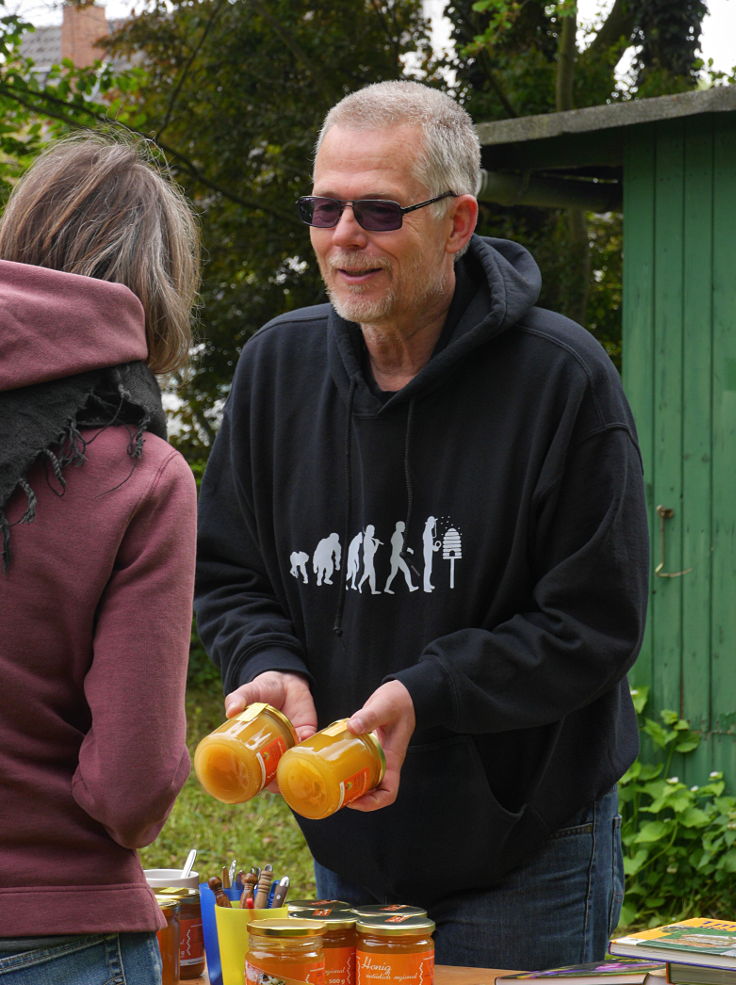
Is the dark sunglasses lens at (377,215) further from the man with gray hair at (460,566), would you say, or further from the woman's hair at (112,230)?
the woman's hair at (112,230)

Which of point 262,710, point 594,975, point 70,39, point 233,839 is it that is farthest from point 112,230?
point 70,39

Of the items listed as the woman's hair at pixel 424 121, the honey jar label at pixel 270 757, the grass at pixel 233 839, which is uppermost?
the woman's hair at pixel 424 121

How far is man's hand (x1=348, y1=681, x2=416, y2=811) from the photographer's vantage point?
1.95 metres

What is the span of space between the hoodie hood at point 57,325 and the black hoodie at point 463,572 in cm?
76

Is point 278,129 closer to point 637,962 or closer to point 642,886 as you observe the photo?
point 642,886

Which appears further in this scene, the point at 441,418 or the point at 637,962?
the point at 441,418

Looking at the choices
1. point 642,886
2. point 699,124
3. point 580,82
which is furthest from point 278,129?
point 642,886

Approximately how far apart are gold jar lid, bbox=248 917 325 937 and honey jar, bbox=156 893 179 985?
0.19m

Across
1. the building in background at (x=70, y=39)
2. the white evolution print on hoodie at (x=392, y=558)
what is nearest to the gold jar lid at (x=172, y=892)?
the white evolution print on hoodie at (x=392, y=558)

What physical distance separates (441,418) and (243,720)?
0.70 metres

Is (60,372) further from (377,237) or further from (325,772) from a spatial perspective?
(377,237)

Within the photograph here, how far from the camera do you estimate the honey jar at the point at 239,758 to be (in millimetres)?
1815

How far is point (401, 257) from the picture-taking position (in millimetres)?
2215

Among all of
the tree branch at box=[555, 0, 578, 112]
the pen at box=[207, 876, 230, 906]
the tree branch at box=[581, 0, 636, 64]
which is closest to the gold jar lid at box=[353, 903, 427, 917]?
the pen at box=[207, 876, 230, 906]
